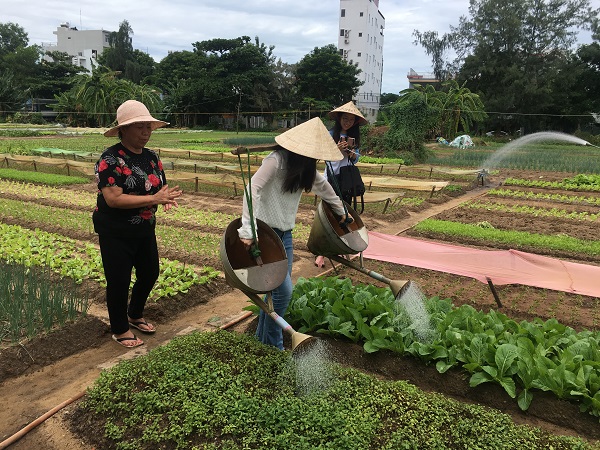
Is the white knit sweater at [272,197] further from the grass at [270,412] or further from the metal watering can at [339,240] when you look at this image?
the grass at [270,412]

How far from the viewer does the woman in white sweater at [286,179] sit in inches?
113

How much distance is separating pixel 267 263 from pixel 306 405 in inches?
37.4

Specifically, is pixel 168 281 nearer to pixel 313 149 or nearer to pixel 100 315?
pixel 100 315

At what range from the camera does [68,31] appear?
265ft

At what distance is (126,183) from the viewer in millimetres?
3174

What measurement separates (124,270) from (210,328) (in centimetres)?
102

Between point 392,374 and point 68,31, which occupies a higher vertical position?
point 68,31

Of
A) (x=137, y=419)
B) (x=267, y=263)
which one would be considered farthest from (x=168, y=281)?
(x=137, y=419)

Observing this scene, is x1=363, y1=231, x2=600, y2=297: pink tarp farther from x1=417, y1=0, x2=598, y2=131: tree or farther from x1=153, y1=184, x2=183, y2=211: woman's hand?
x1=417, y1=0, x2=598, y2=131: tree

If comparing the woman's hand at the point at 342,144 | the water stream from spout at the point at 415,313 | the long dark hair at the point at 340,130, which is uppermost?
the long dark hair at the point at 340,130

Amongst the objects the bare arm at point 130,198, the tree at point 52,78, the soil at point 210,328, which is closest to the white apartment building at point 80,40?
the tree at point 52,78

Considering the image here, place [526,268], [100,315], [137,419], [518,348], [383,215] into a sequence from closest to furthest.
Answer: [137,419] < [518,348] < [100,315] < [526,268] < [383,215]

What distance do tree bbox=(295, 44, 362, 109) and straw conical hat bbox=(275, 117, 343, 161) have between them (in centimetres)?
4000

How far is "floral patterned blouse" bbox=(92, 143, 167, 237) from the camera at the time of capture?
3.11 metres
